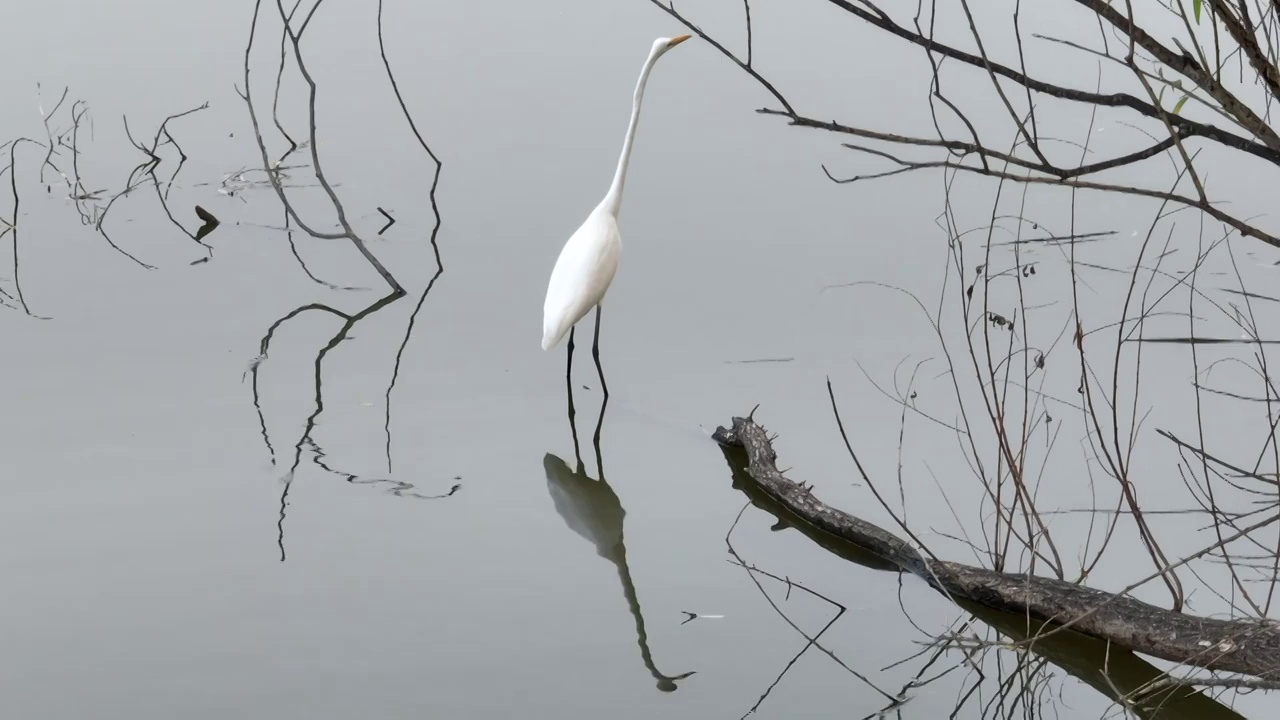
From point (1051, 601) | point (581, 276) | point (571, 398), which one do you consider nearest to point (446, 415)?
point (571, 398)

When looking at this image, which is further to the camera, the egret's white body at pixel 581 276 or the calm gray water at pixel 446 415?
the egret's white body at pixel 581 276

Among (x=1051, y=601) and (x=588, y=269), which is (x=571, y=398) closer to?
(x=588, y=269)

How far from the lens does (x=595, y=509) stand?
2.67 meters

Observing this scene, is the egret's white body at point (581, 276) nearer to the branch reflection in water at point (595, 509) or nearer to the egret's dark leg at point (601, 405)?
the egret's dark leg at point (601, 405)

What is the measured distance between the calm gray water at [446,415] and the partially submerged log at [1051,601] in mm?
64

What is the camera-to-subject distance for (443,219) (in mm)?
4551

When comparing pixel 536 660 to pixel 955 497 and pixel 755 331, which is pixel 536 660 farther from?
pixel 755 331

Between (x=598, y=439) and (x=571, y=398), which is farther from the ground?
(x=571, y=398)

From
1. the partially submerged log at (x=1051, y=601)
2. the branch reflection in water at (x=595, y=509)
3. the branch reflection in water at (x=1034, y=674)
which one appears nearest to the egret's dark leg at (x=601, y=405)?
the branch reflection in water at (x=595, y=509)

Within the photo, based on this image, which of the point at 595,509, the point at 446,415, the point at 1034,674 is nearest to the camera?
the point at 1034,674

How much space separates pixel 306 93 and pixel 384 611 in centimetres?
422

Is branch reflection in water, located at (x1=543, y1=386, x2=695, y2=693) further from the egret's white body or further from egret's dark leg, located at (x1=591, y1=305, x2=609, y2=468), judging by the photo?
the egret's white body

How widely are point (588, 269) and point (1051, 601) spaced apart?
1563 mm

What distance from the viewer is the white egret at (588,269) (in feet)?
10.3
